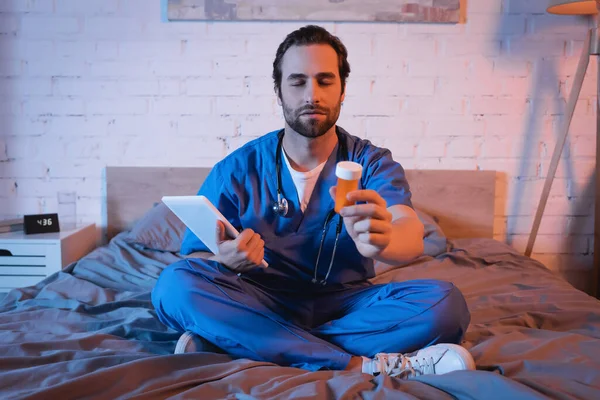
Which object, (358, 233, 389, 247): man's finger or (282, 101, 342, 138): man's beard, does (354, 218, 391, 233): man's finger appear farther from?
(282, 101, 342, 138): man's beard

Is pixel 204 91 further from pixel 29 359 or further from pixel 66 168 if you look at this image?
pixel 29 359

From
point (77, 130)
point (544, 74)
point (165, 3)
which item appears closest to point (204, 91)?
point (165, 3)

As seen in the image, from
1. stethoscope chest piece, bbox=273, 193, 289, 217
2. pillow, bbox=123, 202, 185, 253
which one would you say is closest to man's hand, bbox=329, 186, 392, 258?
stethoscope chest piece, bbox=273, 193, 289, 217

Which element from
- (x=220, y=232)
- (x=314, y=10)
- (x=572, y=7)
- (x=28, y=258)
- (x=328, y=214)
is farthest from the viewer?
(x=314, y=10)

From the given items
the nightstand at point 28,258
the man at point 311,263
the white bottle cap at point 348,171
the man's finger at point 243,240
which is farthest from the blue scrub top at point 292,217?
the nightstand at point 28,258

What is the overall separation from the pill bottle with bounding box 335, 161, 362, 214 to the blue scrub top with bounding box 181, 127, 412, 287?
41 cm

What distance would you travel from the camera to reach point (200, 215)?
126 cm

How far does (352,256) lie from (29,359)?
0.83 metres

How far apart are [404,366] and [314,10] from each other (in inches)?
74.6

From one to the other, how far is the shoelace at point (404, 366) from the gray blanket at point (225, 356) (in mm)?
89

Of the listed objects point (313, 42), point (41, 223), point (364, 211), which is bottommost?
point (41, 223)

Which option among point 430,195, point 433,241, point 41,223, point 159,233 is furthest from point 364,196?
point 41,223

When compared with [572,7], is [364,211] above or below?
below

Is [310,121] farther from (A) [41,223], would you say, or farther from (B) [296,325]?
(A) [41,223]
